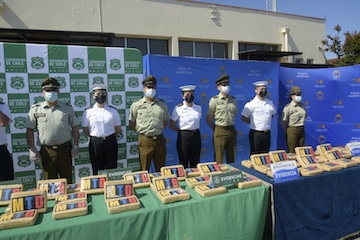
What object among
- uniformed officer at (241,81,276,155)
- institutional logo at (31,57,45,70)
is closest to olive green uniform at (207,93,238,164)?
uniformed officer at (241,81,276,155)

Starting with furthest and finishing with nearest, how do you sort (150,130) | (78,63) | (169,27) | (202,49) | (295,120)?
1. (202,49)
2. (169,27)
3. (295,120)
4. (78,63)
5. (150,130)

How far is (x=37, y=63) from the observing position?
3121mm

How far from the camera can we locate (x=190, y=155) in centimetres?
332

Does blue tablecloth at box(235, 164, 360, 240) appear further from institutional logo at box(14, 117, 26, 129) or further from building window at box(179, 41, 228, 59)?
building window at box(179, 41, 228, 59)

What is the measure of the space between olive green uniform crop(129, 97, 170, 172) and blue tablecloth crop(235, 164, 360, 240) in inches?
46.0

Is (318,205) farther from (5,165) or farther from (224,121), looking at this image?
(5,165)

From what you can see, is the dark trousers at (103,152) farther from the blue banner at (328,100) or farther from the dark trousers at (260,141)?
the blue banner at (328,100)

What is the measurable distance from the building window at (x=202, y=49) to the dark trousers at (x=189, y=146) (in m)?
6.27

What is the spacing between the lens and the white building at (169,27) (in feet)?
21.9

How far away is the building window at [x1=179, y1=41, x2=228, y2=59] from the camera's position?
30.1 ft

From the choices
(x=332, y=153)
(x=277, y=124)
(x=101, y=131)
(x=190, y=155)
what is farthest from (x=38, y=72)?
(x=277, y=124)

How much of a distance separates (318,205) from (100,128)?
216 centimetres

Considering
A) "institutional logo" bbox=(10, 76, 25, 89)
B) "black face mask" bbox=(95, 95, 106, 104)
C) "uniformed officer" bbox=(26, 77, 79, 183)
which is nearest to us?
"uniformed officer" bbox=(26, 77, 79, 183)

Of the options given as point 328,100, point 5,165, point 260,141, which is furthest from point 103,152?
point 328,100
